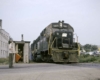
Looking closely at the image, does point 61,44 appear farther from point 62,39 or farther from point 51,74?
point 51,74

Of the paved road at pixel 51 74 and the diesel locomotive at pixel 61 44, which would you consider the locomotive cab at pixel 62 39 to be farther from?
the paved road at pixel 51 74

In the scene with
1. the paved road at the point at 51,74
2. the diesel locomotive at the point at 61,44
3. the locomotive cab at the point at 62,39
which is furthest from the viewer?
the locomotive cab at the point at 62,39

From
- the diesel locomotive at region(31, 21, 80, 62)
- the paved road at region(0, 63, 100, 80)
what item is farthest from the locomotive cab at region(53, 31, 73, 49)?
the paved road at region(0, 63, 100, 80)

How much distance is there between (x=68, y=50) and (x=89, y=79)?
36.6 feet

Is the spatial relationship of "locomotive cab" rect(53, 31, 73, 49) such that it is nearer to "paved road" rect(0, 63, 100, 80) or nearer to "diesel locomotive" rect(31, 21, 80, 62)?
"diesel locomotive" rect(31, 21, 80, 62)

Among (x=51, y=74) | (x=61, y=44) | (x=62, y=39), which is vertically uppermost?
(x=62, y=39)

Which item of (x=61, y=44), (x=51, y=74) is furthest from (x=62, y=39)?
(x=51, y=74)

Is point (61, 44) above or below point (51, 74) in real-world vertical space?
above

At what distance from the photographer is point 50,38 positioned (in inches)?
690

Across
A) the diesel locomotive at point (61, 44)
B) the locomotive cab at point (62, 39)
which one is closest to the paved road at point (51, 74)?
the diesel locomotive at point (61, 44)

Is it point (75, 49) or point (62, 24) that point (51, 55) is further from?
point (62, 24)

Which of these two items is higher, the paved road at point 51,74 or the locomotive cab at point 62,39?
the locomotive cab at point 62,39

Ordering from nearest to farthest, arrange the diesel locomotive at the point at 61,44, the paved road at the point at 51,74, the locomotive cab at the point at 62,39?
the paved road at the point at 51,74, the diesel locomotive at the point at 61,44, the locomotive cab at the point at 62,39

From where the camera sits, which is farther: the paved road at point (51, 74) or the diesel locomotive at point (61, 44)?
the diesel locomotive at point (61, 44)
